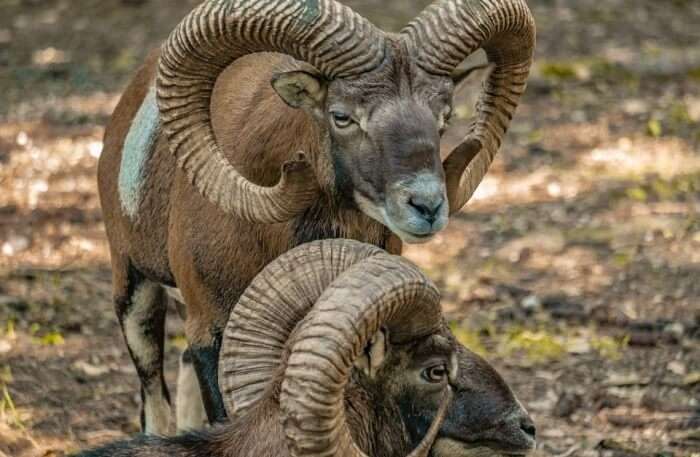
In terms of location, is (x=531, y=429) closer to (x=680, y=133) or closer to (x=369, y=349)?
(x=369, y=349)

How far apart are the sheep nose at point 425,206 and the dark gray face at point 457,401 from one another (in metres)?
0.54

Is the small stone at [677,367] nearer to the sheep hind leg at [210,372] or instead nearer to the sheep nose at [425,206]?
the sheep hind leg at [210,372]

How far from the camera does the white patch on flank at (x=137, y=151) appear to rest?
8.68 metres

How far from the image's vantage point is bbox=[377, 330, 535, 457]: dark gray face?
6.86 m

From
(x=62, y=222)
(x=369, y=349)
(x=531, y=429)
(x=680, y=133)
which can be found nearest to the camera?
(x=369, y=349)

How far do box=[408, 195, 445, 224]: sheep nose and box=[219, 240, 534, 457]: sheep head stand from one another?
16.3 inches

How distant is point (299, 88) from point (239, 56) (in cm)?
42

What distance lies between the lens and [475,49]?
7.68 m

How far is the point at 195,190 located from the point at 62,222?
244 inches

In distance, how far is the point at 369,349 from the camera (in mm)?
6609

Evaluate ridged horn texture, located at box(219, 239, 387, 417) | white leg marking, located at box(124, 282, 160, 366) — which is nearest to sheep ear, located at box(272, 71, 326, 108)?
ridged horn texture, located at box(219, 239, 387, 417)

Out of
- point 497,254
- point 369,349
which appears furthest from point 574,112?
point 369,349

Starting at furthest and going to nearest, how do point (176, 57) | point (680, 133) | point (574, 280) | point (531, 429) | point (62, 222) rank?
point (680, 133) → point (62, 222) → point (574, 280) → point (176, 57) → point (531, 429)

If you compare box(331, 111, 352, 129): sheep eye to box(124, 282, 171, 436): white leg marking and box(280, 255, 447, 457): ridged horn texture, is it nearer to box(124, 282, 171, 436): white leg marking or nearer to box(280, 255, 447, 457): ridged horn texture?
box(280, 255, 447, 457): ridged horn texture
